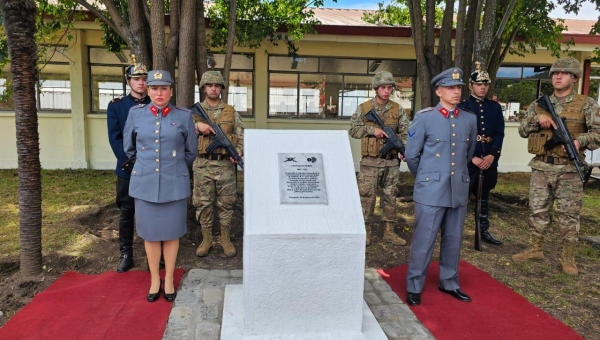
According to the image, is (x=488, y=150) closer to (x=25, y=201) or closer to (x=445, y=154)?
(x=445, y=154)

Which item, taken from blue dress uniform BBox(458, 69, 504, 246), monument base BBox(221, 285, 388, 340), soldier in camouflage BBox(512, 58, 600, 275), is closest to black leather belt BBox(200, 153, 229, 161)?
monument base BBox(221, 285, 388, 340)

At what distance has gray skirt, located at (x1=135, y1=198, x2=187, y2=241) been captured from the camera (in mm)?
3238

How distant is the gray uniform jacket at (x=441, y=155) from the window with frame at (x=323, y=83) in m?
7.25

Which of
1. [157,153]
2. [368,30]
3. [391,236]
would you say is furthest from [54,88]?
[391,236]

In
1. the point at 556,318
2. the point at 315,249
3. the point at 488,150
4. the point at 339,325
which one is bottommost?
the point at 556,318

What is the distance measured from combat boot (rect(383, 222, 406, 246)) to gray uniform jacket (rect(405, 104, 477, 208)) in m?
1.72

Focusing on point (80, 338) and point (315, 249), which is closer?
point (315, 249)

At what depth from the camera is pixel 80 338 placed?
110 inches

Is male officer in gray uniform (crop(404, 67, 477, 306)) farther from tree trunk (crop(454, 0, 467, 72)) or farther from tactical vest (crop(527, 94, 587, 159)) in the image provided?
tree trunk (crop(454, 0, 467, 72))

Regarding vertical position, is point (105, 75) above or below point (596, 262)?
above

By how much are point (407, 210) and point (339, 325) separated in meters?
4.42

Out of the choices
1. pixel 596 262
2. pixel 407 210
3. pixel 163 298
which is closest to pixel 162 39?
pixel 163 298

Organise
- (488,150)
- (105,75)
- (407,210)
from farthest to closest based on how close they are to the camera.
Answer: (105,75)
(407,210)
(488,150)

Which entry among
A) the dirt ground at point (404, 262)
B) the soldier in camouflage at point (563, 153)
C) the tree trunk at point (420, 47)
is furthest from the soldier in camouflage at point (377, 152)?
the tree trunk at point (420, 47)
